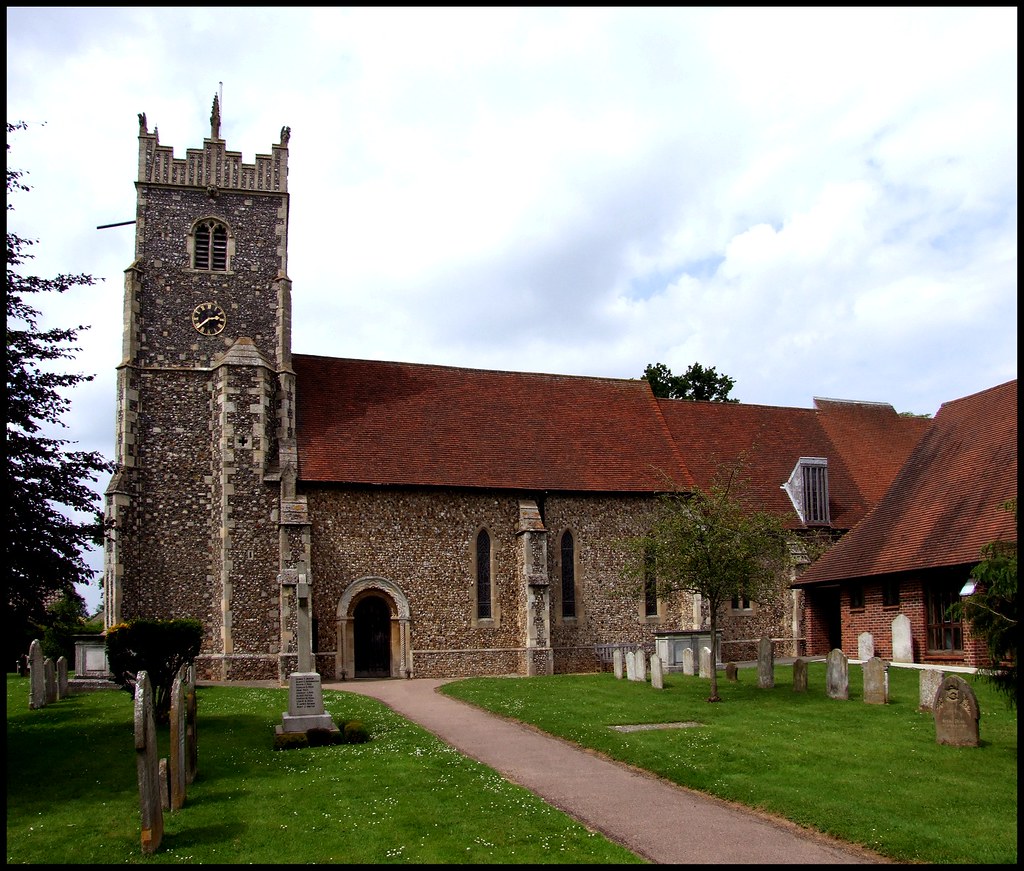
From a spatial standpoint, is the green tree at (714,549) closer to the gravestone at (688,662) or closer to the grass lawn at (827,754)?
the grass lawn at (827,754)

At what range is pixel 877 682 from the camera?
1759cm

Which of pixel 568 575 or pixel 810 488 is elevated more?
pixel 810 488

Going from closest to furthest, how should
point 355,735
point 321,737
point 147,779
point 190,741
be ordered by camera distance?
point 147,779 → point 190,741 → point 321,737 → point 355,735

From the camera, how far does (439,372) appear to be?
104 ft

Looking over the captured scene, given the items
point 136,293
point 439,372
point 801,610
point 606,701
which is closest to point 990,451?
point 801,610

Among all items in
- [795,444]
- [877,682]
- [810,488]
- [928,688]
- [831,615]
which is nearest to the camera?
[928,688]

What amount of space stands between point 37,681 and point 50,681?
3.24ft

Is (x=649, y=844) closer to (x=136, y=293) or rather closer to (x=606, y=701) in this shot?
(x=606, y=701)

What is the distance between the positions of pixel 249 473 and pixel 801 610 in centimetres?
1736

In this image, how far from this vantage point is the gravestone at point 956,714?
13.3m

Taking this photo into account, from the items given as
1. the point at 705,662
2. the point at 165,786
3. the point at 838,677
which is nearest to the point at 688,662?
the point at 705,662

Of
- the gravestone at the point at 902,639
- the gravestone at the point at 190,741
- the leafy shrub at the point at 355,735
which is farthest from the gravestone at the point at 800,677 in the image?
the gravestone at the point at 190,741

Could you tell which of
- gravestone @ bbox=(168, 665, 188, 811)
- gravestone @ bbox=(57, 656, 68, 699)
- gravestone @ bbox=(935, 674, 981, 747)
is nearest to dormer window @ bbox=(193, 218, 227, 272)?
gravestone @ bbox=(57, 656, 68, 699)

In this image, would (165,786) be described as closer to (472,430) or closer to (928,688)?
(928,688)
